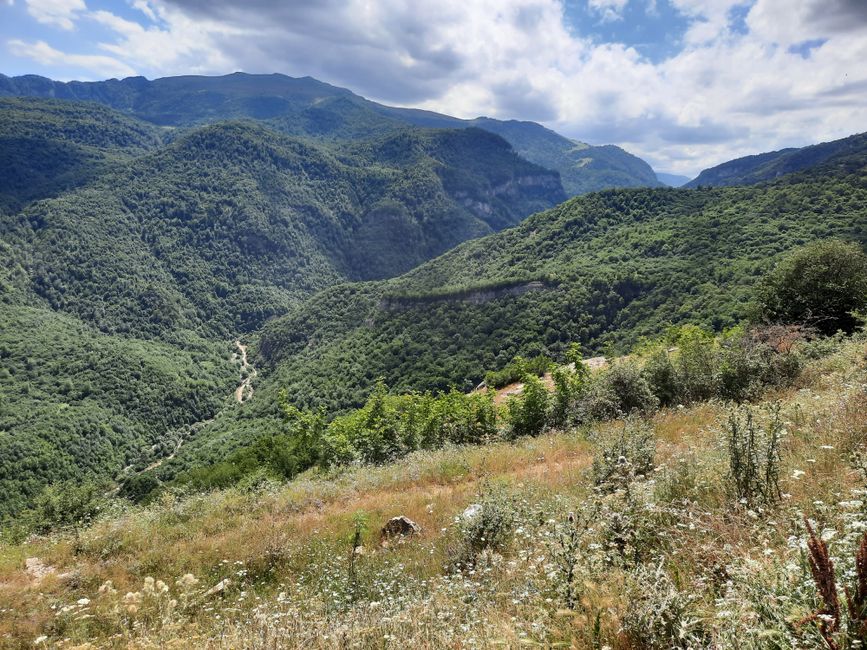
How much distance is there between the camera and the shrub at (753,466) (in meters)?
4.66

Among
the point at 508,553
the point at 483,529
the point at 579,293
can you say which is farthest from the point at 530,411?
the point at 579,293

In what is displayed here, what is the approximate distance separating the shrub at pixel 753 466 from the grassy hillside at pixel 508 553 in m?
0.06

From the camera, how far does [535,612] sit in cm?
353

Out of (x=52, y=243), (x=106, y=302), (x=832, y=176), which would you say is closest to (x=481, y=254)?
(x=832, y=176)

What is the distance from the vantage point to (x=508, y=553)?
19.6 ft

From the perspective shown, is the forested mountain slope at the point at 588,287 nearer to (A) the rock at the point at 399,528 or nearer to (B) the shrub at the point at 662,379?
(B) the shrub at the point at 662,379

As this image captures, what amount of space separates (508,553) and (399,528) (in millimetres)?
2780

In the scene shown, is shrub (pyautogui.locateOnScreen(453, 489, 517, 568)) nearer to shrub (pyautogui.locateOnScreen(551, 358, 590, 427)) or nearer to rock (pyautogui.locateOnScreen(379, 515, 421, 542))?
rock (pyautogui.locateOnScreen(379, 515, 421, 542))

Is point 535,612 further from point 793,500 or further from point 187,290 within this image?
point 187,290

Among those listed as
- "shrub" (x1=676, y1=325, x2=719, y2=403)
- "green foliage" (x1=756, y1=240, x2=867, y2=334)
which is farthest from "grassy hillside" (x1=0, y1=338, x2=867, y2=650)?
"green foliage" (x1=756, y1=240, x2=867, y2=334)

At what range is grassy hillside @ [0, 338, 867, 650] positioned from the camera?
2943mm

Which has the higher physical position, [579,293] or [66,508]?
[579,293]

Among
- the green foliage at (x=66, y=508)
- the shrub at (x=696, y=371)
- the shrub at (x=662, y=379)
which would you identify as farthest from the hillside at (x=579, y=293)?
the green foliage at (x=66, y=508)

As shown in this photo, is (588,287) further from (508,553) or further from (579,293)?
(508,553)
